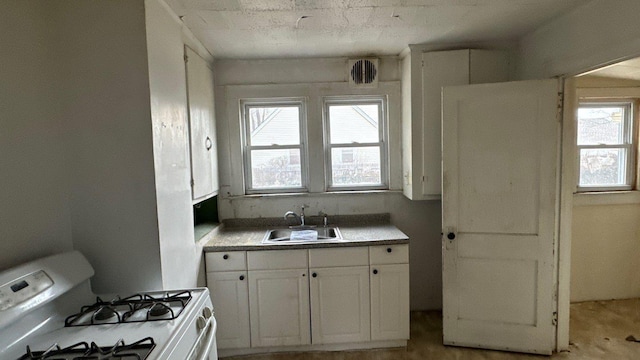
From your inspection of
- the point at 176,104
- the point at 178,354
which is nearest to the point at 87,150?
the point at 176,104

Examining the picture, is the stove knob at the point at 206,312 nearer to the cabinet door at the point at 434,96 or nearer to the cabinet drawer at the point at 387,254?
the cabinet drawer at the point at 387,254

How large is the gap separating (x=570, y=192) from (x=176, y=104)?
2.61 meters

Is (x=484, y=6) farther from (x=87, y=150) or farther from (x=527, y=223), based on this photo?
(x=87, y=150)

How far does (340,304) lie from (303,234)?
0.63 metres

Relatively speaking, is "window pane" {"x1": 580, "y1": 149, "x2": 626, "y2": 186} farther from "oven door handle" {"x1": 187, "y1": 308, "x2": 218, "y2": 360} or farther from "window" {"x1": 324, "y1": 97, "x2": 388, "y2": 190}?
"oven door handle" {"x1": 187, "y1": 308, "x2": 218, "y2": 360}

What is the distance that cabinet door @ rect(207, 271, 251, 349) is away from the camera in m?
2.35

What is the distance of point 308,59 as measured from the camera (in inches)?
112

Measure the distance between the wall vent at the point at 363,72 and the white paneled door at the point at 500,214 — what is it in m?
0.72

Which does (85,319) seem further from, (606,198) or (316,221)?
(606,198)

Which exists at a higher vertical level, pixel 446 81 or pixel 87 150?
pixel 446 81

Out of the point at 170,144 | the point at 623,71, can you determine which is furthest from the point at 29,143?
the point at 623,71

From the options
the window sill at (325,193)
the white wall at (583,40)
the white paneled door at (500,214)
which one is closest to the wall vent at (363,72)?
the white paneled door at (500,214)

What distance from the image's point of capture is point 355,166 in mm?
3016

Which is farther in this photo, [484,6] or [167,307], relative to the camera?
[484,6]
